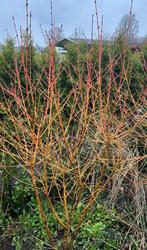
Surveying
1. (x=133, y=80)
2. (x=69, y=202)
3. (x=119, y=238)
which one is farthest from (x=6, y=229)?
(x=133, y=80)

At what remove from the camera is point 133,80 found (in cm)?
708

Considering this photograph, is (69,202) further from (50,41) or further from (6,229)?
(50,41)

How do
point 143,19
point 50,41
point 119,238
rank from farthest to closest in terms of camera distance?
point 143,19, point 119,238, point 50,41

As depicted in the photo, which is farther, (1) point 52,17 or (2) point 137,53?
(2) point 137,53

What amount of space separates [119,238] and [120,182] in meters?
0.67

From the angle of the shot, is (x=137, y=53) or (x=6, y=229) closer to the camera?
(x=6, y=229)

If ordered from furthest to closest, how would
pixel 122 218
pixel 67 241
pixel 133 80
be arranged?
pixel 133 80 < pixel 122 218 < pixel 67 241

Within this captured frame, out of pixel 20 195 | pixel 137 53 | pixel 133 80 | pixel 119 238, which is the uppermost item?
pixel 137 53

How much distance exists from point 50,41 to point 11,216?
209 centimetres

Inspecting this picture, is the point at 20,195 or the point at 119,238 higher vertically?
the point at 20,195

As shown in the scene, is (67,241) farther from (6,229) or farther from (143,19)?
(143,19)

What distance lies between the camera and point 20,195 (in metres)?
4.27

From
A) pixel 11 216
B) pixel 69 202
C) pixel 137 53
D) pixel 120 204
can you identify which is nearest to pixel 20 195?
pixel 11 216

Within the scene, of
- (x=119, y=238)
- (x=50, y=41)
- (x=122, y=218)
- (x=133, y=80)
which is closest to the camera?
(x=50, y=41)
